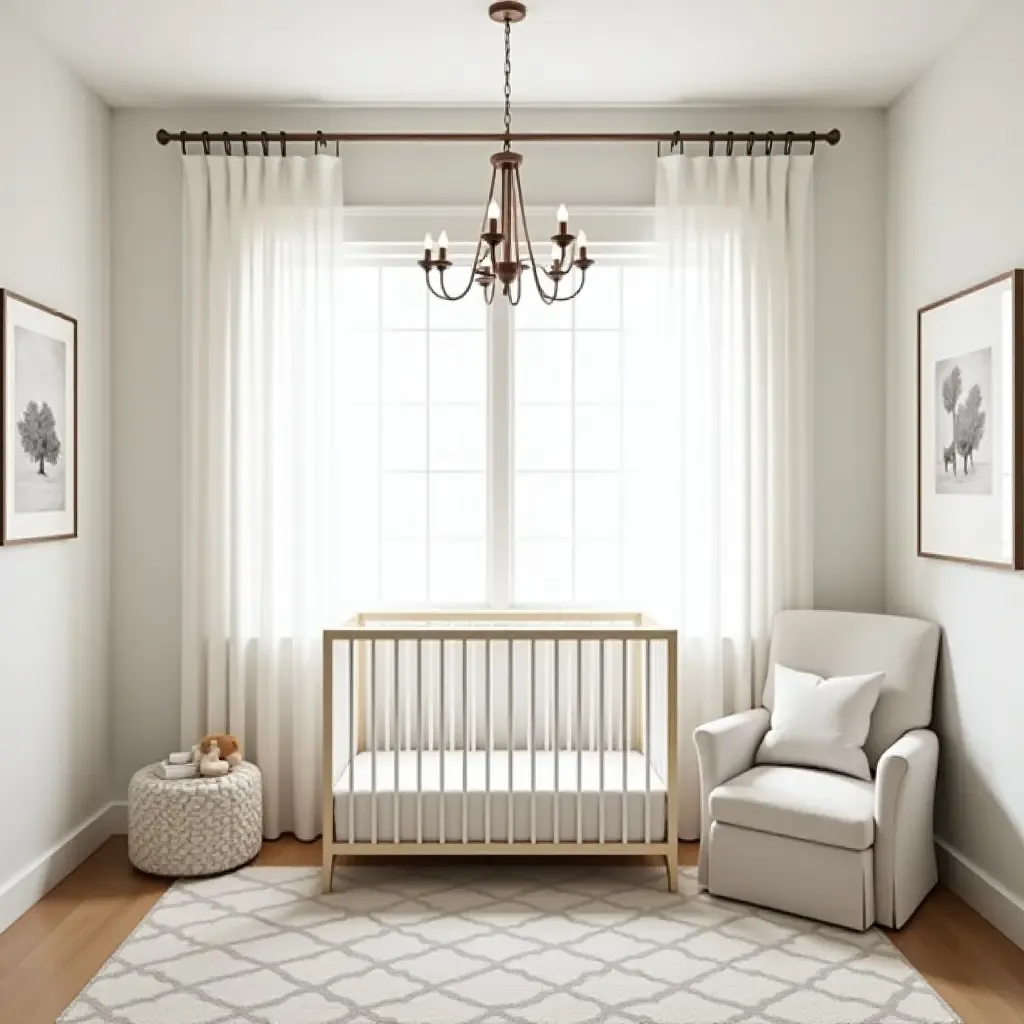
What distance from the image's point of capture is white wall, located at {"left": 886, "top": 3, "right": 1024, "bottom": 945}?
10.0ft

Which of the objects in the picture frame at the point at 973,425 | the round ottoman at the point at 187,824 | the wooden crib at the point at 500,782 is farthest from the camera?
the round ottoman at the point at 187,824

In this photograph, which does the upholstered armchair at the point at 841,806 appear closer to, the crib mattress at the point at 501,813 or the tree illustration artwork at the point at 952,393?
the crib mattress at the point at 501,813

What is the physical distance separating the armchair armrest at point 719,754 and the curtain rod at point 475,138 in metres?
2.14

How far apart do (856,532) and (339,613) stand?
2.04 metres

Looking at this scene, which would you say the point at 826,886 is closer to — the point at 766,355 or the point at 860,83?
the point at 766,355

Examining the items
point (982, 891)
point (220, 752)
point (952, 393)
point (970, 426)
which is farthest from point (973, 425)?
point (220, 752)

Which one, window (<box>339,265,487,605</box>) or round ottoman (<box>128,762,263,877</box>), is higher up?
window (<box>339,265,487,605</box>)

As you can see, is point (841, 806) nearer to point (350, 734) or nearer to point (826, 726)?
point (826, 726)

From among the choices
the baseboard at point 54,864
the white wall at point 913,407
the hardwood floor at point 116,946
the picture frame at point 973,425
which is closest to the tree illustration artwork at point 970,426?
the picture frame at point 973,425

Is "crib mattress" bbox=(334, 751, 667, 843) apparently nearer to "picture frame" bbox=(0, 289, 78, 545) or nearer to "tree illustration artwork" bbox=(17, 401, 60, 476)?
"picture frame" bbox=(0, 289, 78, 545)

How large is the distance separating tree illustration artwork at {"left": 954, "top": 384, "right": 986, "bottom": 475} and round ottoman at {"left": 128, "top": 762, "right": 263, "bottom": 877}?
267 centimetres

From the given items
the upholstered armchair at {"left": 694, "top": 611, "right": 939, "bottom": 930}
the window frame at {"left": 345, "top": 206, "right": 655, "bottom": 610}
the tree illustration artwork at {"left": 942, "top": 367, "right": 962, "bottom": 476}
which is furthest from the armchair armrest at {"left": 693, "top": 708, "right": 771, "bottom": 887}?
the tree illustration artwork at {"left": 942, "top": 367, "right": 962, "bottom": 476}

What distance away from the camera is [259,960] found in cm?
288

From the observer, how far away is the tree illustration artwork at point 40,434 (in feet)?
10.7
